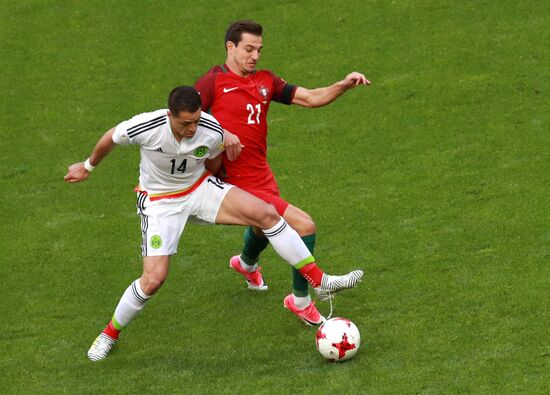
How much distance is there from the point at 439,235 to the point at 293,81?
5.60m

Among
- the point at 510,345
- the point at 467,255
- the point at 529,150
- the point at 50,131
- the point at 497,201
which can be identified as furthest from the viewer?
the point at 50,131

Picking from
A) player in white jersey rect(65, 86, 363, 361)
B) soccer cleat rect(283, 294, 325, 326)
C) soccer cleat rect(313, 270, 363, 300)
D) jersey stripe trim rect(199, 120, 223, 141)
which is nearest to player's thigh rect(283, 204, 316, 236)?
player in white jersey rect(65, 86, 363, 361)

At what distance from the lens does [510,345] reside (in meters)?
8.88

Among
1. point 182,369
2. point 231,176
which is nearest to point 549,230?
point 231,176

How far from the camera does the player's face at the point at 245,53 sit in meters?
9.63

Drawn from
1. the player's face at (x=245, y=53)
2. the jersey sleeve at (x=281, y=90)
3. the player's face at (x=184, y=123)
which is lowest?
the jersey sleeve at (x=281, y=90)

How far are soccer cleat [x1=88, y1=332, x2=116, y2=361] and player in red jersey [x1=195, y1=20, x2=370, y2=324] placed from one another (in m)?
1.71

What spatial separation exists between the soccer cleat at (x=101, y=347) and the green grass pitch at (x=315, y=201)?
0.36ft

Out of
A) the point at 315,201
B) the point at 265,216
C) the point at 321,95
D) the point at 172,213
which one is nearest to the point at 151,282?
the point at 172,213

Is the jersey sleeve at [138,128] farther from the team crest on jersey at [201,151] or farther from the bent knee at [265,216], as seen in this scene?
the bent knee at [265,216]

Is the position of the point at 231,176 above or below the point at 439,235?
above

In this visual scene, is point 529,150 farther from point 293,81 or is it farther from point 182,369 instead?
point 182,369

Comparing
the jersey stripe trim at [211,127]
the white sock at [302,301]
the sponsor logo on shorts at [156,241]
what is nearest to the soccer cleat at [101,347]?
the sponsor logo on shorts at [156,241]

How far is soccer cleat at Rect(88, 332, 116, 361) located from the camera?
31.2 ft
